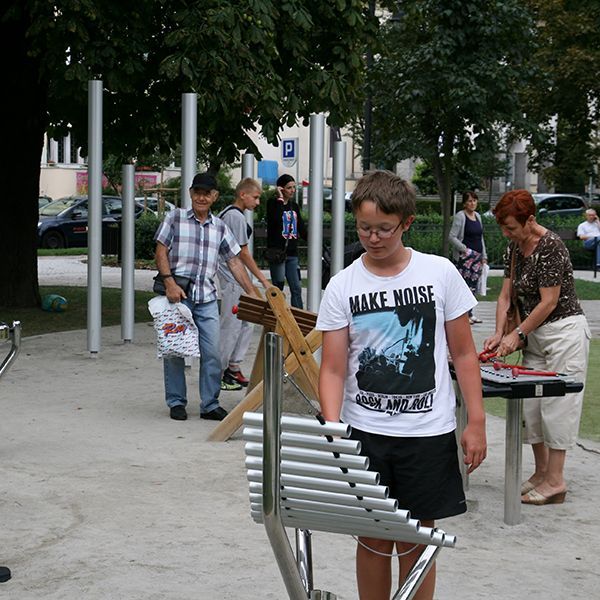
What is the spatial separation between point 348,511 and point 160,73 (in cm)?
1234

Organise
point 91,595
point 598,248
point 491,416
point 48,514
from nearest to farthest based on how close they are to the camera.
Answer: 1. point 91,595
2. point 48,514
3. point 491,416
4. point 598,248

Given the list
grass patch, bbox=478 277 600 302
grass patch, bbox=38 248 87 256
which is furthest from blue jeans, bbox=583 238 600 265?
grass patch, bbox=38 248 87 256

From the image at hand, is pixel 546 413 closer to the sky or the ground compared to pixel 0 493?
closer to the sky

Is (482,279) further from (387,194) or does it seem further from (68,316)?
(387,194)

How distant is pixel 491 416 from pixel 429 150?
53.4ft

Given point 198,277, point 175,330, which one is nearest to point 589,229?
point 198,277

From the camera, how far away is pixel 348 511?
10.8ft

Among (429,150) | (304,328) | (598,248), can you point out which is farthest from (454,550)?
(598,248)

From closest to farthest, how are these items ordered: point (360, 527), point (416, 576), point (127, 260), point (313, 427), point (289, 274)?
1. point (313, 427)
2. point (360, 527)
3. point (416, 576)
4. point (127, 260)
5. point (289, 274)

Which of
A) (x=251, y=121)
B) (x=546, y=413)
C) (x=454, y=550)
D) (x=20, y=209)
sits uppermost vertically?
(x=251, y=121)

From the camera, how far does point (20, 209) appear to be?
17.8 metres

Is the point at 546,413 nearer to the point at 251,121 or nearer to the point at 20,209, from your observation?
the point at 251,121

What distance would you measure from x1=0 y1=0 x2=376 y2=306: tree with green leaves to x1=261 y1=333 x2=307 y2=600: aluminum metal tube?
472 inches

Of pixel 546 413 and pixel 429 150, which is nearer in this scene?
pixel 546 413
